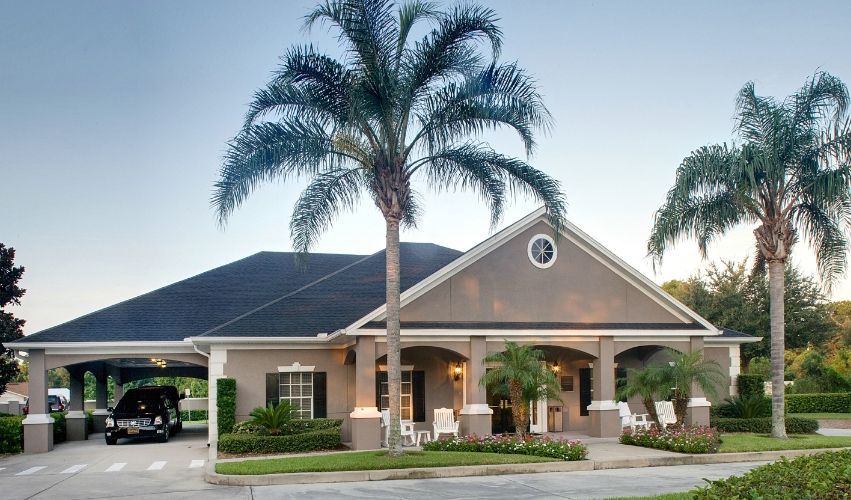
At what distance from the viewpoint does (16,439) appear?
70.8 feet

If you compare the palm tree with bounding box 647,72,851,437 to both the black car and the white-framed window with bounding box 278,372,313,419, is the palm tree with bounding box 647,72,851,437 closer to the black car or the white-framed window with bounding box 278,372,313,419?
the white-framed window with bounding box 278,372,313,419

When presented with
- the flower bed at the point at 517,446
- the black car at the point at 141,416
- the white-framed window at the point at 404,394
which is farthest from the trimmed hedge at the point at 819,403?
the black car at the point at 141,416

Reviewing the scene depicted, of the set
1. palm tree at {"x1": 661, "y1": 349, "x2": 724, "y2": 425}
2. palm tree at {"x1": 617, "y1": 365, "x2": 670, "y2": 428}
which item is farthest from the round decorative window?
palm tree at {"x1": 661, "y1": 349, "x2": 724, "y2": 425}

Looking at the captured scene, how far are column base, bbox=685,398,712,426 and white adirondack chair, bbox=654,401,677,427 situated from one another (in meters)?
0.42

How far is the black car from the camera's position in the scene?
78.6 feet

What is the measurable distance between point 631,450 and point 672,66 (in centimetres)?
927

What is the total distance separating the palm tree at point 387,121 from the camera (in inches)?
661

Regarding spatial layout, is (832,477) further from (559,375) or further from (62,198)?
(62,198)

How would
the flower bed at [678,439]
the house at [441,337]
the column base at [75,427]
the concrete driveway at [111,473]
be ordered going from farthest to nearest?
1. the column base at [75,427]
2. the house at [441,337]
3. the flower bed at [678,439]
4. the concrete driveway at [111,473]

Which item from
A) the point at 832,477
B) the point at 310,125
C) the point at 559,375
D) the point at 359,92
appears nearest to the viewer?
the point at 832,477

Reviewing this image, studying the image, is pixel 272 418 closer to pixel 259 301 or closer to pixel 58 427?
pixel 259 301

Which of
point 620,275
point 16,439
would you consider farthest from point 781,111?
point 16,439

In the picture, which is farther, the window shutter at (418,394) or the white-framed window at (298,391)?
the window shutter at (418,394)

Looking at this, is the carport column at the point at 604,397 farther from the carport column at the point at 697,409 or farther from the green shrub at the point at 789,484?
the green shrub at the point at 789,484
